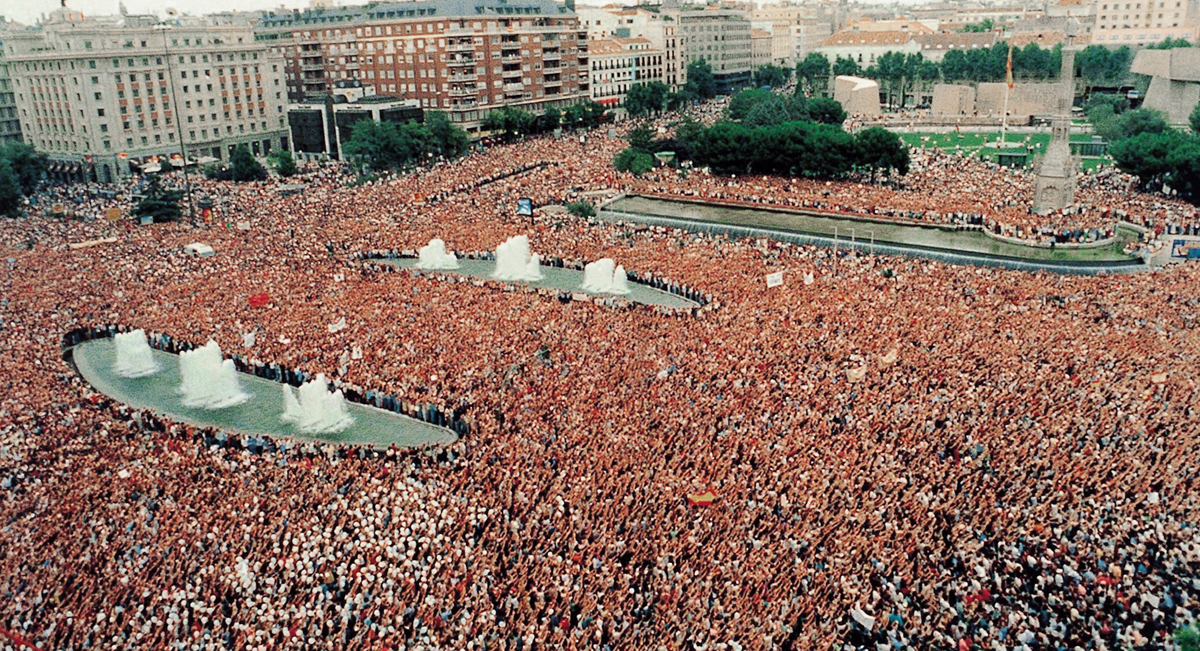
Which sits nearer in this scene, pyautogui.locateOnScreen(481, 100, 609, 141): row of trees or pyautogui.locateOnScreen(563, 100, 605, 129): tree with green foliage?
pyautogui.locateOnScreen(481, 100, 609, 141): row of trees

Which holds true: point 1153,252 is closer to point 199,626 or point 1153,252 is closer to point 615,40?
point 199,626

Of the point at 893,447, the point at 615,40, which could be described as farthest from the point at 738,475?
the point at 615,40

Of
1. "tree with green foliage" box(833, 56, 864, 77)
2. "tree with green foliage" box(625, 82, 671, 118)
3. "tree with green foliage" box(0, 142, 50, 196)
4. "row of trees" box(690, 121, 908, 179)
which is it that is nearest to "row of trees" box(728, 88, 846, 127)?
"row of trees" box(690, 121, 908, 179)

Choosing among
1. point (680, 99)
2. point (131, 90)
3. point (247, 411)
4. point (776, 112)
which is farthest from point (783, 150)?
point (680, 99)

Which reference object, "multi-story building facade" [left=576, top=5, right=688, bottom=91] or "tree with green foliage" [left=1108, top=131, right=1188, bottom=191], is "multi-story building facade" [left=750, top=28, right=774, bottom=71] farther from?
"tree with green foliage" [left=1108, top=131, right=1188, bottom=191]

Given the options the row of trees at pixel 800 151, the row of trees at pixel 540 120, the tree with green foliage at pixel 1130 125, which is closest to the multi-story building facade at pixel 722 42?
→ the row of trees at pixel 540 120
